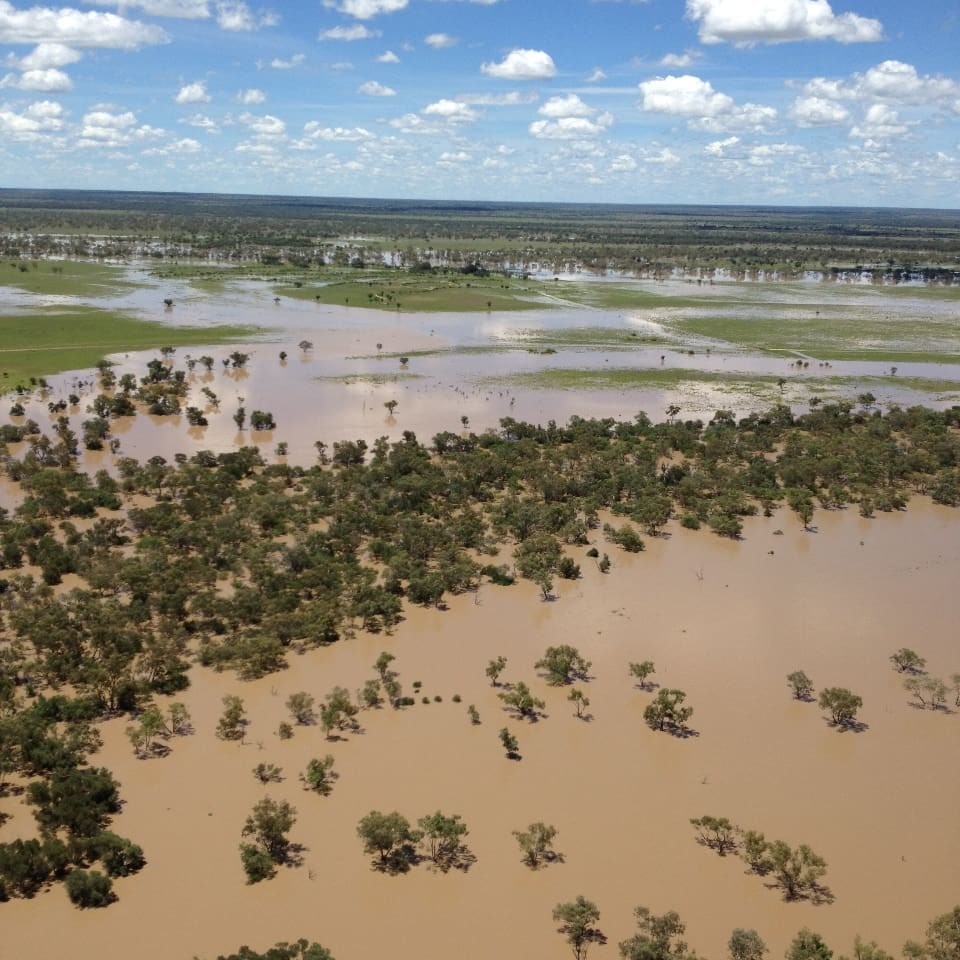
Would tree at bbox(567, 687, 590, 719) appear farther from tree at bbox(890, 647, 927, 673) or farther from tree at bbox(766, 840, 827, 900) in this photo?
tree at bbox(890, 647, 927, 673)

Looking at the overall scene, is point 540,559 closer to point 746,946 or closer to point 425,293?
point 746,946

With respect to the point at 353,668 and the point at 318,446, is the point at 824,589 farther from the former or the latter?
the point at 318,446

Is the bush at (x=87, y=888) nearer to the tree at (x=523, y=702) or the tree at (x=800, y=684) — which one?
the tree at (x=523, y=702)

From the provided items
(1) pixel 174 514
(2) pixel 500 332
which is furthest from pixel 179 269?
(1) pixel 174 514

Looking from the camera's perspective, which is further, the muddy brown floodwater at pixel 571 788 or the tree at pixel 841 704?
the tree at pixel 841 704

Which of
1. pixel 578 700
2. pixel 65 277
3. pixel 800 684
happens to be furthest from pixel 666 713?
pixel 65 277

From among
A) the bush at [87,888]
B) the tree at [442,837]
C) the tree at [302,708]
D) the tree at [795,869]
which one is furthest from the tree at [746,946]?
the bush at [87,888]
